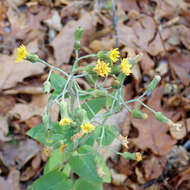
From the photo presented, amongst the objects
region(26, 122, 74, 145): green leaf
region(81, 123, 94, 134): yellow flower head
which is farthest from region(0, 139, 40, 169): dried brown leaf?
region(81, 123, 94, 134): yellow flower head

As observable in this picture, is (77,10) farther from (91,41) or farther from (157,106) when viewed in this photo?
(157,106)

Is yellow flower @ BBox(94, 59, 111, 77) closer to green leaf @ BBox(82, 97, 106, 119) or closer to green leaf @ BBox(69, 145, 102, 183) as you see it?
green leaf @ BBox(82, 97, 106, 119)

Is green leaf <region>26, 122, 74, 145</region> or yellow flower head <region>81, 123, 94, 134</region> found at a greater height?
yellow flower head <region>81, 123, 94, 134</region>

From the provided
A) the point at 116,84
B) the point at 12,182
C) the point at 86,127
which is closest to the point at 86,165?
the point at 86,127

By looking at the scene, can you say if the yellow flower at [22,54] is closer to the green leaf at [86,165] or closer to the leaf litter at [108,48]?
the green leaf at [86,165]

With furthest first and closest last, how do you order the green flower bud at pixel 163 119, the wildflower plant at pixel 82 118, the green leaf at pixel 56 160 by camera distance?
the green leaf at pixel 56 160 → the green flower bud at pixel 163 119 → the wildflower plant at pixel 82 118

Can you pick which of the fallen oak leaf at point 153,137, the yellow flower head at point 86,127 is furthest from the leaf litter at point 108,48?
the yellow flower head at point 86,127
